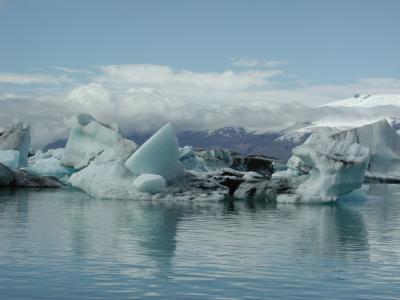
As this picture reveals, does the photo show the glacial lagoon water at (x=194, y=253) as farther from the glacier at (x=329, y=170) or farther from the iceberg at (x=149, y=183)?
the glacier at (x=329, y=170)

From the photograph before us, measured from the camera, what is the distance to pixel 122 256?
14070mm

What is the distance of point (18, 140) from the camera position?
47.7 m

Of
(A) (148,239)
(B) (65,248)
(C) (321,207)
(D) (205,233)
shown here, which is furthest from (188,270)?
(C) (321,207)

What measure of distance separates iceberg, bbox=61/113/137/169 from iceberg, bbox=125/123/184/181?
25.5 feet

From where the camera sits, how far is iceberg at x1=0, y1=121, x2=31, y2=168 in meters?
47.4

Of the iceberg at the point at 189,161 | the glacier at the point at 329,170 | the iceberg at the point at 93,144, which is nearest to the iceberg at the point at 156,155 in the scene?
the glacier at the point at 329,170

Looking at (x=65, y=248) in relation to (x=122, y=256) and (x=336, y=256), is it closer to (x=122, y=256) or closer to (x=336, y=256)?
(x=122, y=256)

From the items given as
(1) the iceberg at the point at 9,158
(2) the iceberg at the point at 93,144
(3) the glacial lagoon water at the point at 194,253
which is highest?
(2) the iceberg at the point at 93,144

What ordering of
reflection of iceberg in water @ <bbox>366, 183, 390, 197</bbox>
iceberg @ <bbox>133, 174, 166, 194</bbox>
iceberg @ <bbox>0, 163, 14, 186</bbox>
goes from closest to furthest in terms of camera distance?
1. iceberg @ <bbox>133, 174, 166, 194</bbox>
2. iceberg @ <bbox>0, 163, 14, 186</bbox>
3. reflection of iceberg in water @ <bbox>366, 183, 390, 197</bbox>

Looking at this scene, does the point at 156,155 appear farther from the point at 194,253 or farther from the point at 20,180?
the point at 194,253

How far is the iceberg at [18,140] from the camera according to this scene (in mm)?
47438

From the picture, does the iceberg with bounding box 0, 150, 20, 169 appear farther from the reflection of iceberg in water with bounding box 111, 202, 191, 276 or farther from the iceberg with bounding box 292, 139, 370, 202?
the iceberg with bounding box 292, 139, 370, 202

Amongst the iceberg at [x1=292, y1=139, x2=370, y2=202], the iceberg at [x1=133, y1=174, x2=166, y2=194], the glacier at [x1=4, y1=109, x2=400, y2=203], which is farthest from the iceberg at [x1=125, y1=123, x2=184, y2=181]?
the iceberg at [x1=292, y1=139, x2=370, y2=202]

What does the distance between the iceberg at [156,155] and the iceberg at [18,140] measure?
19803mm
